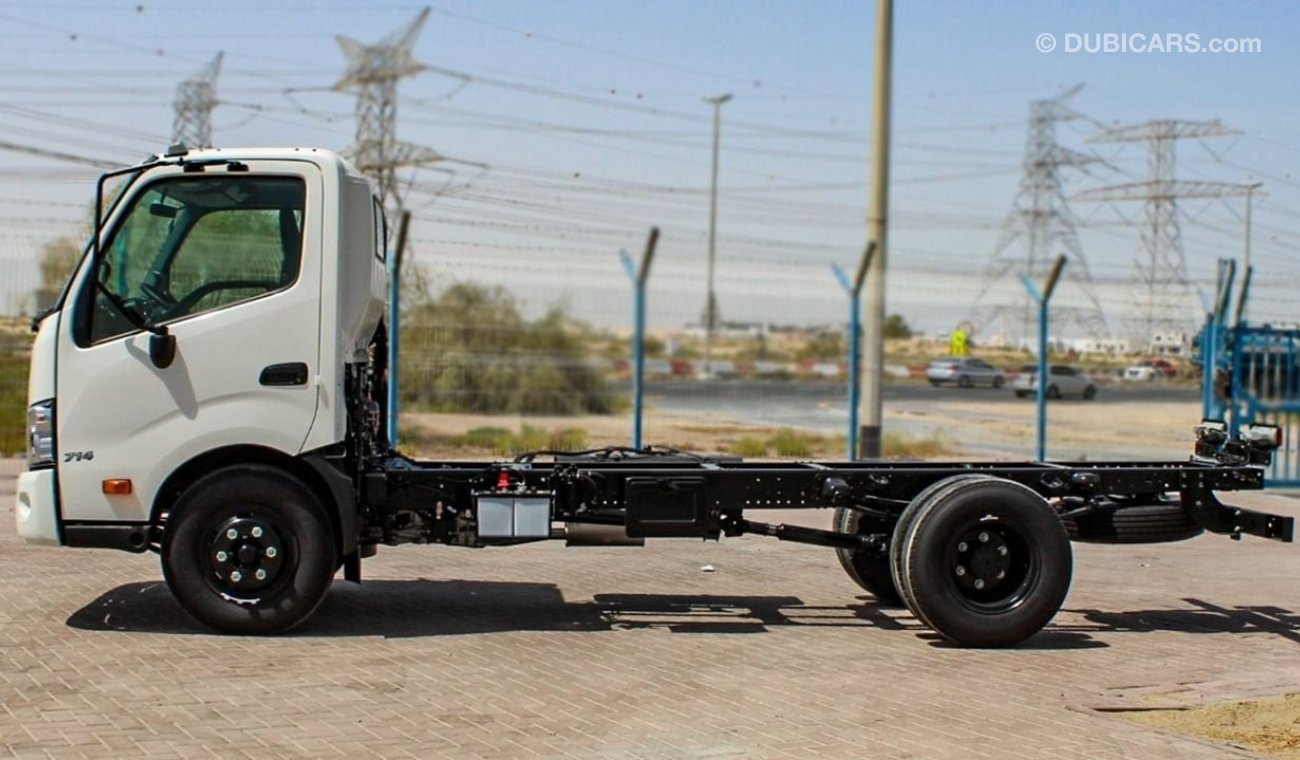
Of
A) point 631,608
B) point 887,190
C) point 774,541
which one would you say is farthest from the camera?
point 887,190

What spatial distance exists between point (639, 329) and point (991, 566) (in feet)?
29.7

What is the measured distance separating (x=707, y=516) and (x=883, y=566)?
5.75 feet

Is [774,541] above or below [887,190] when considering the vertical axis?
below

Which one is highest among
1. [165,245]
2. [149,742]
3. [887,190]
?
[887,190]

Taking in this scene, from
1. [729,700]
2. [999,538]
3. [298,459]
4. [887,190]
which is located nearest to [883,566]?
[999,538]

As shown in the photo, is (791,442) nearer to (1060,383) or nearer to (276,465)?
(276,465)

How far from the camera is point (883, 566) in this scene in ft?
32.8

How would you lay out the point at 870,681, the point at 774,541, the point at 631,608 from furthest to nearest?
the point at 774,541, the point at 631,608, the point at 870,681

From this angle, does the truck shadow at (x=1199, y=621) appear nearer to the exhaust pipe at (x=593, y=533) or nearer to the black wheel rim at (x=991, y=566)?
the black wheel rim at (x=991, y=566)

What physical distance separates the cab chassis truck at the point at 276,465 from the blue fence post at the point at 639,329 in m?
7.98

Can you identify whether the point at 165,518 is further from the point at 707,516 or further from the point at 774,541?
the point at 774,541

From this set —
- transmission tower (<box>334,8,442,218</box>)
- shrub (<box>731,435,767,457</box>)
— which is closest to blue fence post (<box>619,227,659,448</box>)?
shrub (<box>731,435,767,457</box>)

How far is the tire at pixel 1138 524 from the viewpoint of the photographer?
9.22 metres

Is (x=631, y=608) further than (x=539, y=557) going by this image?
No
